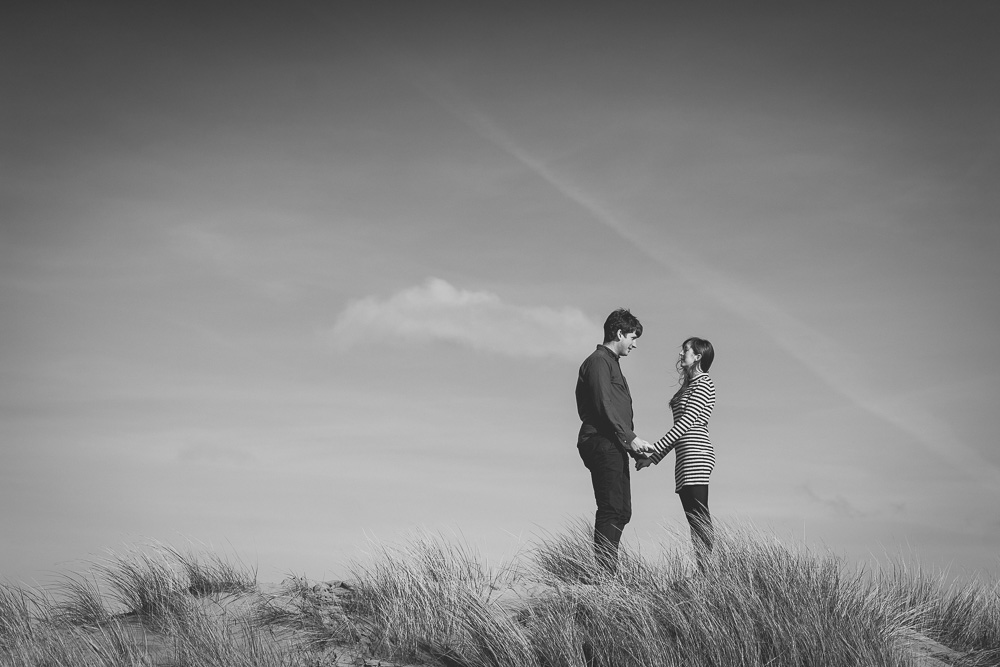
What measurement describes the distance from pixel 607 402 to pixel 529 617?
203 cm

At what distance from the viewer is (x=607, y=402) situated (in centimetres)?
803

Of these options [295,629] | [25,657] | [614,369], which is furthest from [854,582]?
[25,657]

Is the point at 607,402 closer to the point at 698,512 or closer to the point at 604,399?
the point at 604,399

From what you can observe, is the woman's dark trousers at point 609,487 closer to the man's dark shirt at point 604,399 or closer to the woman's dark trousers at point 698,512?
the man's dark shirt at point 604,399

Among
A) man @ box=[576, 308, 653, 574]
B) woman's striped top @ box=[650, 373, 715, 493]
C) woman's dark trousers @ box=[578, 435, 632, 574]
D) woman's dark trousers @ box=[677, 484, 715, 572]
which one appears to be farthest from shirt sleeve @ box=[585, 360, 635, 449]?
woman's dark trousers @ box=[677, 484, 715, 572]

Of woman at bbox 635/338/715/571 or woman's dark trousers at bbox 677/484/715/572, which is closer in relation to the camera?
woman's dark trousers at bbox 677/484/715/572

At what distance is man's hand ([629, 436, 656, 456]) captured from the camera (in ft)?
26.5

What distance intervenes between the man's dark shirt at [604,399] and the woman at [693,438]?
0.42m

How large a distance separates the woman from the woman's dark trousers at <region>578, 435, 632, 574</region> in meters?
0.42

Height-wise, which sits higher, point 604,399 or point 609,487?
point 604,399

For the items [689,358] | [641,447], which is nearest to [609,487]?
[641,447]

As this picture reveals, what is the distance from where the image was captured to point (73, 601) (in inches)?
340

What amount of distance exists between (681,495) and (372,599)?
2.87 m

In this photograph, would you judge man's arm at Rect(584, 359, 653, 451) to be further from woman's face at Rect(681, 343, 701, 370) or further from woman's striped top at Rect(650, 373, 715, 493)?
woman's face at Rect(681, 343, 701, 370)
